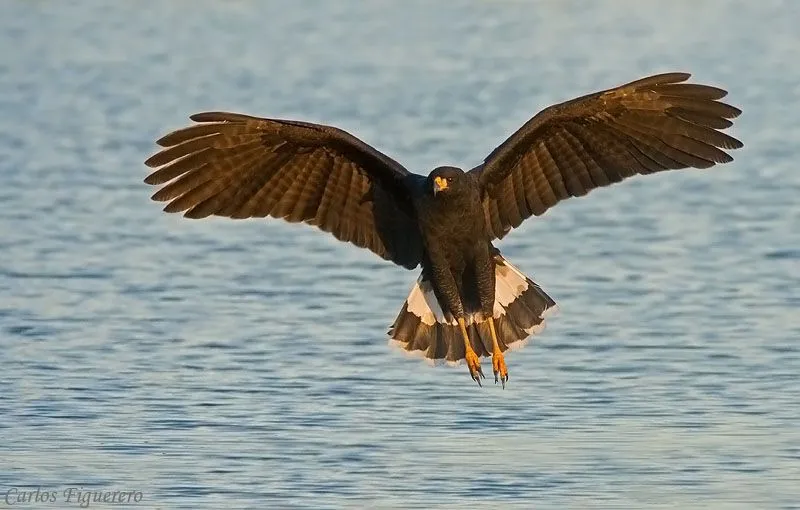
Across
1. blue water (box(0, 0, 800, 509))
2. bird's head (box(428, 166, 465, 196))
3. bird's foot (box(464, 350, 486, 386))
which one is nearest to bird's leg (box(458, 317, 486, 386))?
bird's foot (box(464, 350, 486, 386))

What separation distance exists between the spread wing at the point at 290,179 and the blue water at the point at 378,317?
129 cm

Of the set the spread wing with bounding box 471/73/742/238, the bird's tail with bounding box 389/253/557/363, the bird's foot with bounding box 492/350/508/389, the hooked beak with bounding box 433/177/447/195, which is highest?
the spread wing with bounding box 471/73/742/238

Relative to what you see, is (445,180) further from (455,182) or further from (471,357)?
(471,357)

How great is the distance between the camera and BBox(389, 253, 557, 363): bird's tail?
11922mm

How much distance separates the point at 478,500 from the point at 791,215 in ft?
24.7

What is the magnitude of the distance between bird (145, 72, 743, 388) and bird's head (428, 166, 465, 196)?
15mm

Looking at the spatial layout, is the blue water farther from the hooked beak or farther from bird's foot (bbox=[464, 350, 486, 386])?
the hooked beak

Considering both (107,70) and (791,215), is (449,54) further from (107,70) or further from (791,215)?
(791,215)

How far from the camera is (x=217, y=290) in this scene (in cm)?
1563

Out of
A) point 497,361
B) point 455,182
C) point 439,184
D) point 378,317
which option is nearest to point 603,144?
point 455,182

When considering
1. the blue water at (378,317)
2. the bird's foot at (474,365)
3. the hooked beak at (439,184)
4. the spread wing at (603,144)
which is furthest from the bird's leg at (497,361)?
the hooked beak at (439,184)

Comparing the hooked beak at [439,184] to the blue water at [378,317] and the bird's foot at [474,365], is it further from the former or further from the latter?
the blue water at [378,317]

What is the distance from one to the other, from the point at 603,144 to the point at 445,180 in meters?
1.24

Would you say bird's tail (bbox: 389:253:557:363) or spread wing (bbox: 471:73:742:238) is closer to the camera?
spread wing (bbox: 471:73:742:238)
